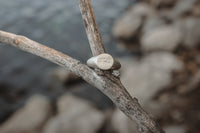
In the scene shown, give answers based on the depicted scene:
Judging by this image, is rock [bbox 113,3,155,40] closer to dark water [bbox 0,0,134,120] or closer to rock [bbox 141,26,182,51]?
dark water [bbox 0,0,134,120]

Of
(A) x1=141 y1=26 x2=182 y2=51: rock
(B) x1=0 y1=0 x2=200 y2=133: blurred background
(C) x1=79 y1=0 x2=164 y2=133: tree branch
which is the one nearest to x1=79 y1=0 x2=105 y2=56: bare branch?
(C) x1=79 y1=0 x2=164 y2=133: tree branch

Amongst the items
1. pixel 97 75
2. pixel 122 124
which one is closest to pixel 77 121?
pixel 122 124

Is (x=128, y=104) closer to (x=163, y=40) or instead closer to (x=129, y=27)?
(x=163, y=40)

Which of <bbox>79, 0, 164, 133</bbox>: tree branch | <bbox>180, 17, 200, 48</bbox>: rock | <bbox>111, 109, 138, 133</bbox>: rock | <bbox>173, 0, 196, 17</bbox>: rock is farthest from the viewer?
<bbox>173, 0, 196, 17</bbox>: rock

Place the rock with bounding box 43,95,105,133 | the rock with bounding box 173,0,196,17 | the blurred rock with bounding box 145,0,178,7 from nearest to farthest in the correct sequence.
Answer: the rock with bounding box 43,95,105,133 → the rock with bounding box 173,0,196,17 → the blurred rock with bounding box 145,0,178,7

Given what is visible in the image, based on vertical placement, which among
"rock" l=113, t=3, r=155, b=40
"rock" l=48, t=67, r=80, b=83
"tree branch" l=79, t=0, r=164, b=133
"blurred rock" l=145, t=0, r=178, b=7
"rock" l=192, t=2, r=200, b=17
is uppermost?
"blurred rock" l=145, t=0, r=178, b=7

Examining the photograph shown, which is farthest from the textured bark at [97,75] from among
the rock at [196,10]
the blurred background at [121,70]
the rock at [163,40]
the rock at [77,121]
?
Answer: the rock at [196,10]

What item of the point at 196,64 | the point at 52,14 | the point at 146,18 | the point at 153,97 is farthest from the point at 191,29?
the point at 52,14

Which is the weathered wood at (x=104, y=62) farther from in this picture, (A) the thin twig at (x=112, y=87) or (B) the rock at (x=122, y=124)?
(B) the rock at (x=122, y=124)
